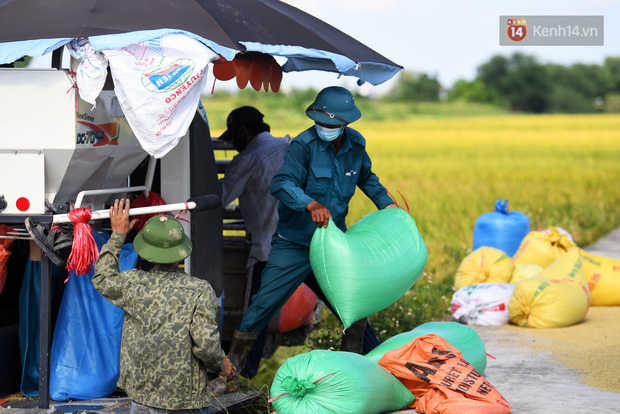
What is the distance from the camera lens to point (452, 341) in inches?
206

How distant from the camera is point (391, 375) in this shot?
15.6 ft

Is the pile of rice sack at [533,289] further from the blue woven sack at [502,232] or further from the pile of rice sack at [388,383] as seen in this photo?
the pile of rice sack at [388,383]

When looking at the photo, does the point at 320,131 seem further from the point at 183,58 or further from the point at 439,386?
the point at 439,386

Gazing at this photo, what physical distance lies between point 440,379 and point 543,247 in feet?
13.9

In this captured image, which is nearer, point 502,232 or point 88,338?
point 88,338

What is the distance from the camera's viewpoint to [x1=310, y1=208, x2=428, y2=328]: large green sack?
4.79 meters

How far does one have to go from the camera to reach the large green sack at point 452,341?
16.7 feet

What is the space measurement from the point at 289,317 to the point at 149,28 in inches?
114

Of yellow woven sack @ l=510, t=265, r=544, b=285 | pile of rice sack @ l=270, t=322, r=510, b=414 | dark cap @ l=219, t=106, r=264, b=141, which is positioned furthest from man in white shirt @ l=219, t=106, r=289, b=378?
yellow woven sack @ l=510, t=265, r=544, b=285

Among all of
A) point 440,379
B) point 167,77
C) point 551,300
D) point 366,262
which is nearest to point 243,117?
point 366,262

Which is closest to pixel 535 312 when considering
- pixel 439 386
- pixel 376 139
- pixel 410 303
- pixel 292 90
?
pixel 410 303

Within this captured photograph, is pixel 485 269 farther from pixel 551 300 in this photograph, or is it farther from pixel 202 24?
pixel 202 24

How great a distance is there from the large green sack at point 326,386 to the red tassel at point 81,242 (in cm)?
115

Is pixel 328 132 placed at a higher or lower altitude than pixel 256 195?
higher
